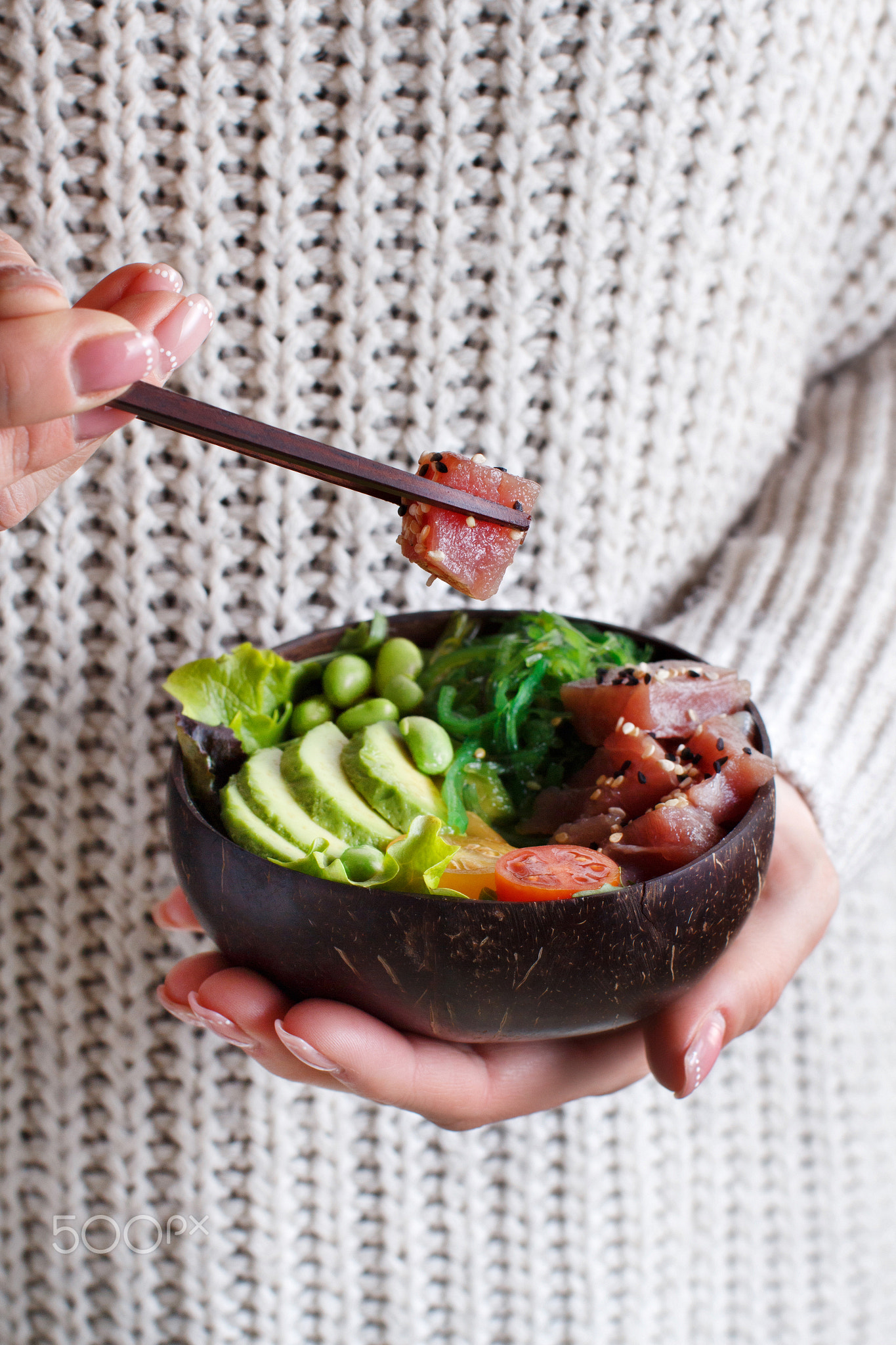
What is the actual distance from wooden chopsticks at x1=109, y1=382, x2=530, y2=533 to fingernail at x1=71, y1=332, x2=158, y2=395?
0.04 m

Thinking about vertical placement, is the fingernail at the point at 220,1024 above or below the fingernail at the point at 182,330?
below

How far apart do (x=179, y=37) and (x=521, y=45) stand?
35cm

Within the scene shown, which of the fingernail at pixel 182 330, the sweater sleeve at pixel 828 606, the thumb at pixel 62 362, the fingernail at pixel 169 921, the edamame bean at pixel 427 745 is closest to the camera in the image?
the thumb at pixel 62 362

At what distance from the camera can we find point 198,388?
3.43 ft

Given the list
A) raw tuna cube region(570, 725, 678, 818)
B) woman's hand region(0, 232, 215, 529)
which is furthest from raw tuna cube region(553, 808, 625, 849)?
woman's hand region(0, 232, 215, 529)

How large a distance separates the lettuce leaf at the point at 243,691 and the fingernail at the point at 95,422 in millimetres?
295

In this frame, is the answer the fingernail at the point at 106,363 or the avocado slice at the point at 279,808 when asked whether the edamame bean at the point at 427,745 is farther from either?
the fingernail at the point at 106,363

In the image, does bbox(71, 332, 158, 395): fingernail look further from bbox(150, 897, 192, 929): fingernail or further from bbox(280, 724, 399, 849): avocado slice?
bbox(150, 897, 192, 929): fingernail

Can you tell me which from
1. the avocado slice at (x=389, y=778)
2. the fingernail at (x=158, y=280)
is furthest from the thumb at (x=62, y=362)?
the avocado slice at (x=389, y=778)

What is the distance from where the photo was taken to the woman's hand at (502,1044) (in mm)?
728

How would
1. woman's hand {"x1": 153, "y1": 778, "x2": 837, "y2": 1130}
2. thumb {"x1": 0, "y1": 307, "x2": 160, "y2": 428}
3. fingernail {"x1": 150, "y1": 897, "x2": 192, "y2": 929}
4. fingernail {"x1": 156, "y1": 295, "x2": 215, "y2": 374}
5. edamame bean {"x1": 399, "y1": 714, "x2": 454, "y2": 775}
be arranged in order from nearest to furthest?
1. thumb {"x1": 0, "y1": 307, "x2": 160, "y2": 428}
2. fingernail {"x1": 156, "y1": 295, "x2": 215, "y2": 374}
3. woman's hand {"x1": 153, "y1": 778, "x2": 837, "y2": 1130}
4. edamame bean {"x1": 399, "y1": 714, "x2": 454, "y2": 775}
5. fingernail {"x1": 150, "y1": 897, "x2": 192, "y2": 929}

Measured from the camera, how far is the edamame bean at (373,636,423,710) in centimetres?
92

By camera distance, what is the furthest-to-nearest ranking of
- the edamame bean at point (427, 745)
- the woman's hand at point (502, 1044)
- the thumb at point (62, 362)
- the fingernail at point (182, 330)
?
the edamame bean at point (427, 745) < the woman's hand at point (502, 1044) < the fingernail at point (182, 330) < the thumb at point (62, 362)

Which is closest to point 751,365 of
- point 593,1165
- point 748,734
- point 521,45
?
point 521,45
